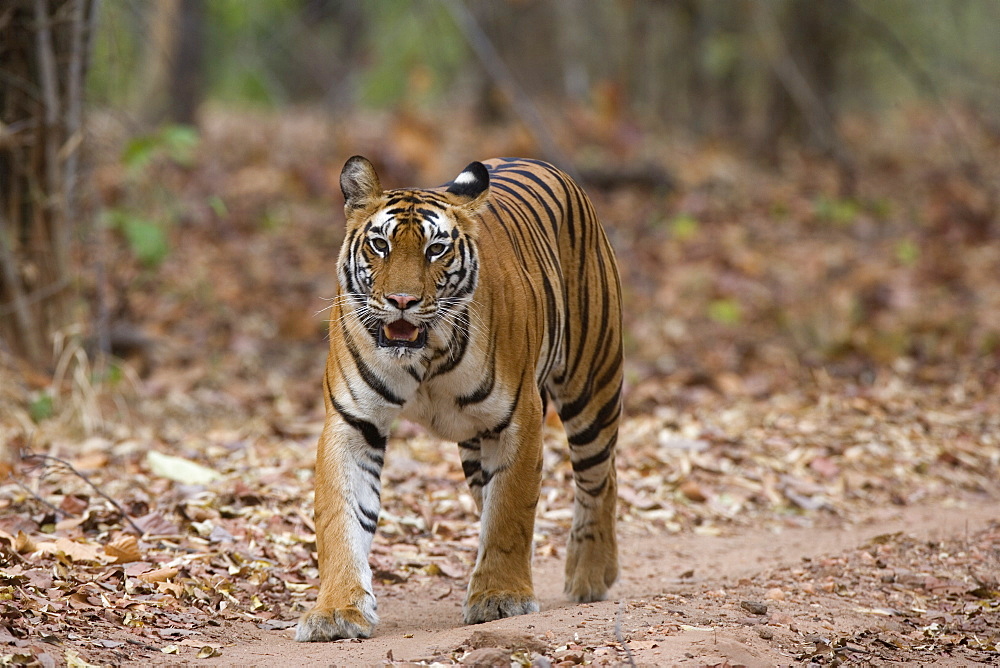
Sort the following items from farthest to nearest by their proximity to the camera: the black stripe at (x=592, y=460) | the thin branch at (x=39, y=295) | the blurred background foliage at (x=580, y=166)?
the blurred background foliage at (x=580, y=166)
the thin branch at (x=39, y=295)
the black stripe at (x=592, y=460)

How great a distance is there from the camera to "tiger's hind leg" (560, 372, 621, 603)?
195 inches

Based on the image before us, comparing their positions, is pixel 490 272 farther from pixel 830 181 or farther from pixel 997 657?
pixel 830 181

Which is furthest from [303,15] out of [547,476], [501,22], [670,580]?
[670,580]

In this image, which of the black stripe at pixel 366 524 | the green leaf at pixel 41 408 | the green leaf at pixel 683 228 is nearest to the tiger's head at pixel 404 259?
the black stripe at pixel 366 524

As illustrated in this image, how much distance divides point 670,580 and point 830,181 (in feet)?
35.4

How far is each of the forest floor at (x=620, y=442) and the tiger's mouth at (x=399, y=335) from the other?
3.32 feet

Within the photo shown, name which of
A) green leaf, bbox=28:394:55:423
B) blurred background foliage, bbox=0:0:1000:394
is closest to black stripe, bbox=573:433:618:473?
blurred background foliage, bbox=0:0:1000:394

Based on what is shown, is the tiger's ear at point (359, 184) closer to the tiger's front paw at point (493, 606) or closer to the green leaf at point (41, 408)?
the tiger's front paw at point (493, 606)

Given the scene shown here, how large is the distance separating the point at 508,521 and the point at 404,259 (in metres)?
1.08

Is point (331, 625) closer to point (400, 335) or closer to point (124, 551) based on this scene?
point (400, 335)

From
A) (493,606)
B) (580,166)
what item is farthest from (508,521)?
(580,166)

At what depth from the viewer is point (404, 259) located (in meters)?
3.97

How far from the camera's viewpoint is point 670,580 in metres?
5.38

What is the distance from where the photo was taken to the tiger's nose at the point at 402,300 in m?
3.88
